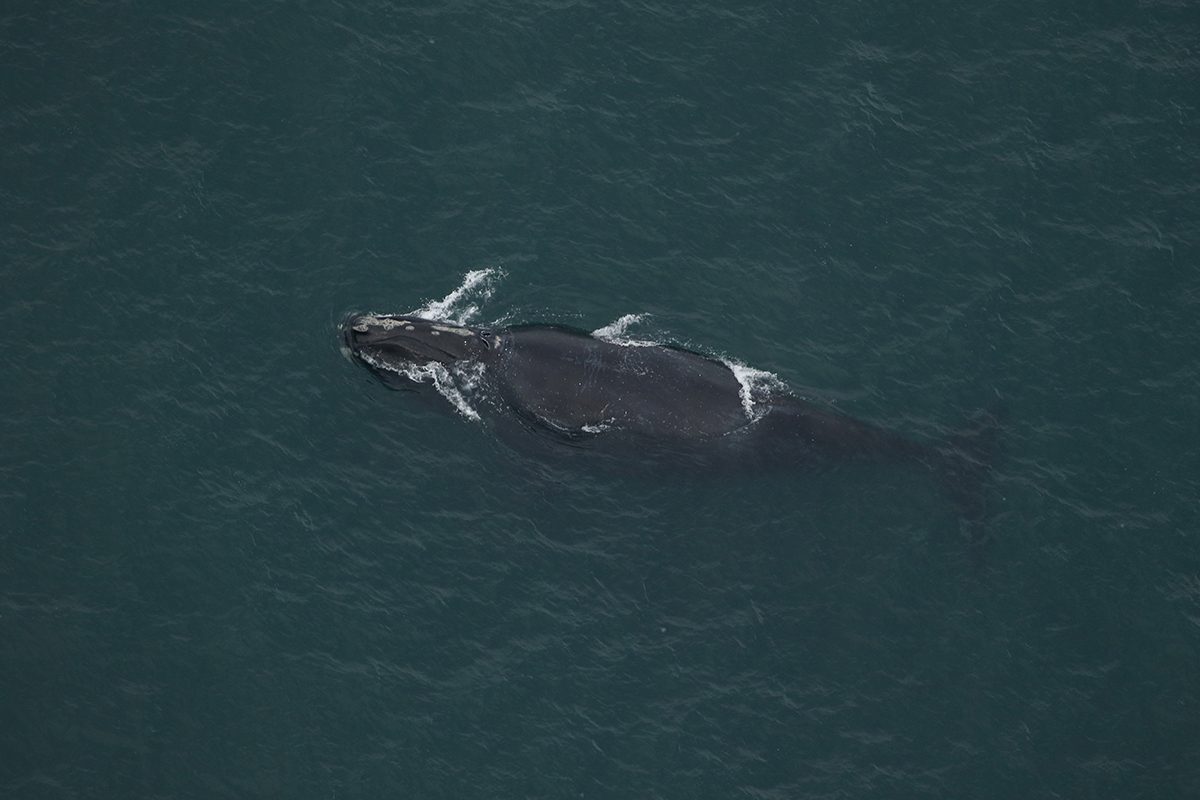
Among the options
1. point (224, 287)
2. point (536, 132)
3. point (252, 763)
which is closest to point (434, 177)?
point (536, 132)

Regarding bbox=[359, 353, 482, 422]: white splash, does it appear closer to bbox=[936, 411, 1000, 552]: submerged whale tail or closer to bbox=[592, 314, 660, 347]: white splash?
bbox=[592, 314, 660, 347]: white splash

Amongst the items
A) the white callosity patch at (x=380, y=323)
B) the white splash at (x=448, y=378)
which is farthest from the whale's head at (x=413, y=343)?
the white splash at (x=448, y=378)

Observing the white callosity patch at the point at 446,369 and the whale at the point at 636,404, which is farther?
the white callosity patch at the point at 446,369

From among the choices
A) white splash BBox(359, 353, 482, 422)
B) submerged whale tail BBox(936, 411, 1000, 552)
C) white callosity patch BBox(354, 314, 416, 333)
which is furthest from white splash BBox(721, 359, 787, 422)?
white callosity patch BBox(354, 314, 416, 333)

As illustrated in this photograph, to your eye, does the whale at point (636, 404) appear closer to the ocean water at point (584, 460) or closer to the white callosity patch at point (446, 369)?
the white callosity patch at point (446, 369)

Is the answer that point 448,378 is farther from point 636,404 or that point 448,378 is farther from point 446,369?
point 636,404

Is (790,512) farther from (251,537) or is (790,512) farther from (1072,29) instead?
(1072,29)
